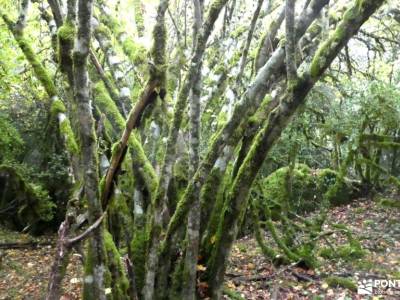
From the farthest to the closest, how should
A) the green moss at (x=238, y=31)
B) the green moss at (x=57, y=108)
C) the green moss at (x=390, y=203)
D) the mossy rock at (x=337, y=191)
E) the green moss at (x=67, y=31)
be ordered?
the mossy rock at (x=337, y=191), the green moss at (x=390, y=203), the green moss at (x=238, y=31), the green moss at (x=57, y=108), the green moss at (x=67, y=31)

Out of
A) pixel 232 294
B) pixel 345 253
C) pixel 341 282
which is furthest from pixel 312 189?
pixel 232 294

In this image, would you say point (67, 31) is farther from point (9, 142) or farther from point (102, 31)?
point (9, 142)

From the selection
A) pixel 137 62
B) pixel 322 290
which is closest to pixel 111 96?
pixel 137 62

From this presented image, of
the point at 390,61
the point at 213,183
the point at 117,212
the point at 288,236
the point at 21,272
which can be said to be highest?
the point at 390,61

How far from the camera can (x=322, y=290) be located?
627 centimetres

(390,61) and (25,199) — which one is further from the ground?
(390,61)

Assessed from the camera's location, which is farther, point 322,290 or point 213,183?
point 322,290

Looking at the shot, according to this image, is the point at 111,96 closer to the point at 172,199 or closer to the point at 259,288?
the point at 172,199

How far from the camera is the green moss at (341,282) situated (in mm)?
6184

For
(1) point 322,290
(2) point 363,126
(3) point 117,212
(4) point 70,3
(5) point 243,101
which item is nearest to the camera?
(4) point 70,3

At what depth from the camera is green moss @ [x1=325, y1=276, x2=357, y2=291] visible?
6.18 m

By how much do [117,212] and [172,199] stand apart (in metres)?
0.88

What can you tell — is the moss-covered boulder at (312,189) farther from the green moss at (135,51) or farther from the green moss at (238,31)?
the green moss at (135,51)


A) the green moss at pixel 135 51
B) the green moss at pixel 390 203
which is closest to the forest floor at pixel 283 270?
the green moss at pixel 390 203
